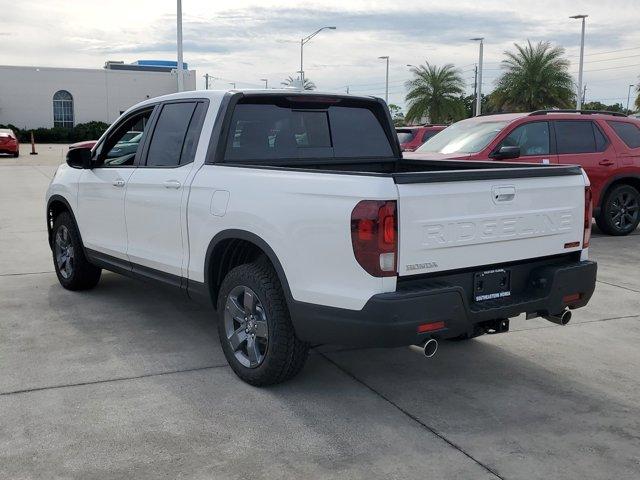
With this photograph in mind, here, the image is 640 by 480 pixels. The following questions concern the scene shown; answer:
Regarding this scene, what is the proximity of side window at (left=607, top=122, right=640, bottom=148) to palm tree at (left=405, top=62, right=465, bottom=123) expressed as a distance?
34356mm

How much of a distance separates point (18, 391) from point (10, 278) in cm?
349

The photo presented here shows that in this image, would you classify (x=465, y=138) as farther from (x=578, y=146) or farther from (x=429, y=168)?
(x=429, y=168)

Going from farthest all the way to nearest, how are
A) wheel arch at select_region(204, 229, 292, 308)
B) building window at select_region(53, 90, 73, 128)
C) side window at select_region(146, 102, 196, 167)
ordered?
building window at select_region(53, 90, 73, 128) → side window at select_region(146, 102, 196, 167) → wheel arch at select_region(204, 229, 292, 308)

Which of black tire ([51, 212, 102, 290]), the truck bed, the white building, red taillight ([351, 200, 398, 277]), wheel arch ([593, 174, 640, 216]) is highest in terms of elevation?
the white building

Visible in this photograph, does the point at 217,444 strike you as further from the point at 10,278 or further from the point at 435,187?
the point at 10,278

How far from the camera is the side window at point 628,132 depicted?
11.3 meters

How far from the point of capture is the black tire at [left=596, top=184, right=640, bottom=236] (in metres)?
11.2

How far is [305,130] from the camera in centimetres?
542

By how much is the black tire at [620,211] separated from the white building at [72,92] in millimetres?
56384

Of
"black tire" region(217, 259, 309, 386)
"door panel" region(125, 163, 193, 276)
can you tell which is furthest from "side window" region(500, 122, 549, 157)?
"black tire" region(217, 259, 309, 386)

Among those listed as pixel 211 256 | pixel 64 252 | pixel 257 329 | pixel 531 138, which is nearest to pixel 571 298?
pixel 257 329

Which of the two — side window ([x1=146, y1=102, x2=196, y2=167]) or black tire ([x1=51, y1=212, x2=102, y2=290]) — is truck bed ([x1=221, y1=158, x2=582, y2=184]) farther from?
black tire ([x1=51, y1=212, x2=102, y2=290])

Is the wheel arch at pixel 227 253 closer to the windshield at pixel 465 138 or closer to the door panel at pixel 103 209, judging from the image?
the door panel at pixel 103 209

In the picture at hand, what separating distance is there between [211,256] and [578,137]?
7.83 m
